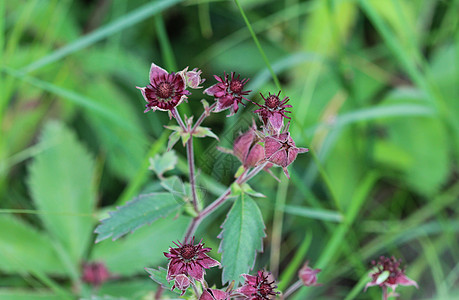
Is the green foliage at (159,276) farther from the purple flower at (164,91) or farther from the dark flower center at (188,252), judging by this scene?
the purple flower at (164,91)

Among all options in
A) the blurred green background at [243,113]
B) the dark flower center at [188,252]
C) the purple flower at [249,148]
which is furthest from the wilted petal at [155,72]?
the blurred green background at [243,113]

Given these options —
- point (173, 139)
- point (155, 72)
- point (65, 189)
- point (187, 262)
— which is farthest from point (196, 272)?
point (65, 189)

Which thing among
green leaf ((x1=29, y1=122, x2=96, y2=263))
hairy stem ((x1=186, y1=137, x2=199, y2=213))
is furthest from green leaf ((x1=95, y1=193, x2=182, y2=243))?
green leaf ((x1=29, y1=122, x2=96, y2=263))

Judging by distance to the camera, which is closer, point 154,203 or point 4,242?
point 154,203

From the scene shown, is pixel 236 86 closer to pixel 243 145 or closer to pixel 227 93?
pixel 227 93

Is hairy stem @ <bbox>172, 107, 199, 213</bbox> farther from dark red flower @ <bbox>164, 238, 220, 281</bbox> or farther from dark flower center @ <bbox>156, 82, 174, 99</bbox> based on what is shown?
dark red flower @ <bbox>164, 238, 220, 281</bbox>

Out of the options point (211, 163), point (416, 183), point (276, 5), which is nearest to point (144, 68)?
point (276, 5)

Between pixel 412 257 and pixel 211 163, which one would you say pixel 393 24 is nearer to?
pixel 412 257
